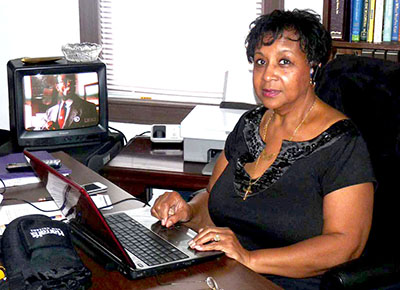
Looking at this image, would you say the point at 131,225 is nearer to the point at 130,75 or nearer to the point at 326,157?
the point at 326,157

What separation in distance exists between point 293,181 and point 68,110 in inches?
44.9

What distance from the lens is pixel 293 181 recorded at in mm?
1777

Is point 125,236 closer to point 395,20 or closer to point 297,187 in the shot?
point 297,187

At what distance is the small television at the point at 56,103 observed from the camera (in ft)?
8.27

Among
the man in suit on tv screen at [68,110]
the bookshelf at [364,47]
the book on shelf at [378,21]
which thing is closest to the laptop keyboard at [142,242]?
the man in suit on tv screen at [68,110]

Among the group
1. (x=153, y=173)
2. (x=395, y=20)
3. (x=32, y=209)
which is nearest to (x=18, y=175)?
(x=32, y=209)

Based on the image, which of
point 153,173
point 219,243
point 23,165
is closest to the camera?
point 219,243

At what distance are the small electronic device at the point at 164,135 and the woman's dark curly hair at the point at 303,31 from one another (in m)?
0.90

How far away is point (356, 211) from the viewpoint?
5.45ft

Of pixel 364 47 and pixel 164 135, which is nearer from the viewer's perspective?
pixel 364 47

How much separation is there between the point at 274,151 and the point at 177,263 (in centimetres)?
55

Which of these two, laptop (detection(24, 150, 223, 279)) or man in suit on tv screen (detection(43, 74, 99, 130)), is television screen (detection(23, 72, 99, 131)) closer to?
man in suit on tv screen (detection(43, 74, 99, 130))

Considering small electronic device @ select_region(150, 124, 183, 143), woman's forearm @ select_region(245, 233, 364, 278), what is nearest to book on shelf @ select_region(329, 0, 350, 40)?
small electronic device @ select_region(150, 124, 183, 143)

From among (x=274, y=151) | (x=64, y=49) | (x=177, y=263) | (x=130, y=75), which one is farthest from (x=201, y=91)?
(x=177, y=263)
